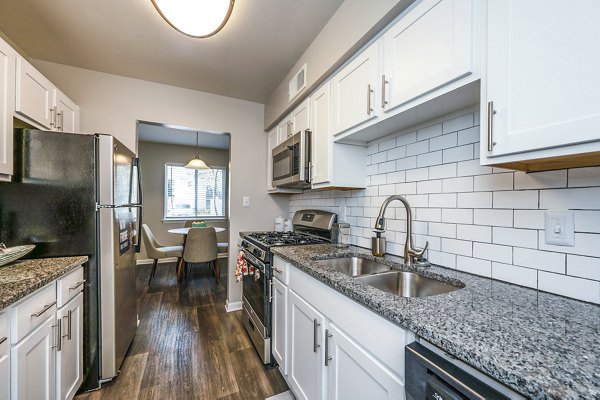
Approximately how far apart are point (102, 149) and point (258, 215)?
1.73 meters

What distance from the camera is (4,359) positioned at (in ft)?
3.04

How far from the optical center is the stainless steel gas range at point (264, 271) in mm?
1846

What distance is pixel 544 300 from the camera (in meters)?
0.84

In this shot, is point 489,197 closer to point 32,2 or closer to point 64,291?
point 64,291

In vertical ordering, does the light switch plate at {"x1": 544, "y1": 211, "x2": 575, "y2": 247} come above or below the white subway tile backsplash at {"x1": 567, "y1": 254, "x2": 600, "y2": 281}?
above

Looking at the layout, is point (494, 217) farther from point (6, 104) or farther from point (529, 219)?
point (6, 104)

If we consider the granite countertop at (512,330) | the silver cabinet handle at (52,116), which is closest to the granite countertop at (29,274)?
the silver cabinet handle at (52,116)

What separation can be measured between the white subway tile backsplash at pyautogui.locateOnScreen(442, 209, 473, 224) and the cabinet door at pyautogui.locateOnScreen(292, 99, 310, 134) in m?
1.26

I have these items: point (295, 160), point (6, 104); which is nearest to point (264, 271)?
point (295, 160)

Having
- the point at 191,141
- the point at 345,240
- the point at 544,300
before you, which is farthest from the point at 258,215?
the point at 191,141

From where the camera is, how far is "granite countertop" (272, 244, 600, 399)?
47 cm

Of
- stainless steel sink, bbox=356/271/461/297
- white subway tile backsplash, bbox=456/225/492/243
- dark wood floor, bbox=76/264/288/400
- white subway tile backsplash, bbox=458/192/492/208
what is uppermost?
white subway tile backsplash, bbox=458/192/492/208

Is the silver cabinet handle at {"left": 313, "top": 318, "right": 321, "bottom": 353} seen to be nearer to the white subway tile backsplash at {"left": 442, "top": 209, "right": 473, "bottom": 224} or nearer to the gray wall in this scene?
the white subway tile backsplash at {"left": 442, "top": 209, "right": 473, "bottom": 224}

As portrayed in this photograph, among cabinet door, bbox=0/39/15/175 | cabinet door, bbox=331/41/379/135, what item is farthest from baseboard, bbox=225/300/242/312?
cabinet door, bbox=331/41/379/135
